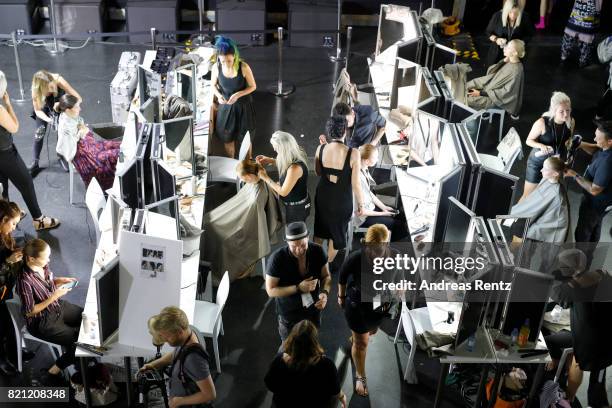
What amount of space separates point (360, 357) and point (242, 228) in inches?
52.7

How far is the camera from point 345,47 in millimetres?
10703

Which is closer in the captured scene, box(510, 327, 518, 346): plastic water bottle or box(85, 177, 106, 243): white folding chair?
box(510, 327, 518, 346): plastic water bottle

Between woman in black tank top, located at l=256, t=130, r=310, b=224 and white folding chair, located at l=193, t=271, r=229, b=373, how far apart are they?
0.90 meters

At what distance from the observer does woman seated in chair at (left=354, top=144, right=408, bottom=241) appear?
6195mm

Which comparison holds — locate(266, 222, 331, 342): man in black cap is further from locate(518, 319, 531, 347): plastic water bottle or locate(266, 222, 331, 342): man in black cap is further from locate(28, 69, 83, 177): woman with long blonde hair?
locate(28, 69, 83, 177): woman with long blonde hair

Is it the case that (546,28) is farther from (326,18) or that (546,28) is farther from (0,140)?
(0,140)

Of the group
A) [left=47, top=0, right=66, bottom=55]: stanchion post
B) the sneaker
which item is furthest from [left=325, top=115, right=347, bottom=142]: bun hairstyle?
[left=47, top=0, right=66, bottom=55]: stanchion post

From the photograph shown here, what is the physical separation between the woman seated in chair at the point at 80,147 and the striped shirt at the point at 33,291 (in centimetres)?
170

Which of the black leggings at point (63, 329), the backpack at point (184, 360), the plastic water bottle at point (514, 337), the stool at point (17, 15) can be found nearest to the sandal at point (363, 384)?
the plastic water bottle at point (514, 337)

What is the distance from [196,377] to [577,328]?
2.45 metres

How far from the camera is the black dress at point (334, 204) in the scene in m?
5.92

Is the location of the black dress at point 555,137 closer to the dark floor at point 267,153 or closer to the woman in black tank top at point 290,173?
the dark floor at point 267,153

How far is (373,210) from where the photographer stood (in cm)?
638

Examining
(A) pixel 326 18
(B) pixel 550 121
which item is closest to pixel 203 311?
(B) pixel 550 121
